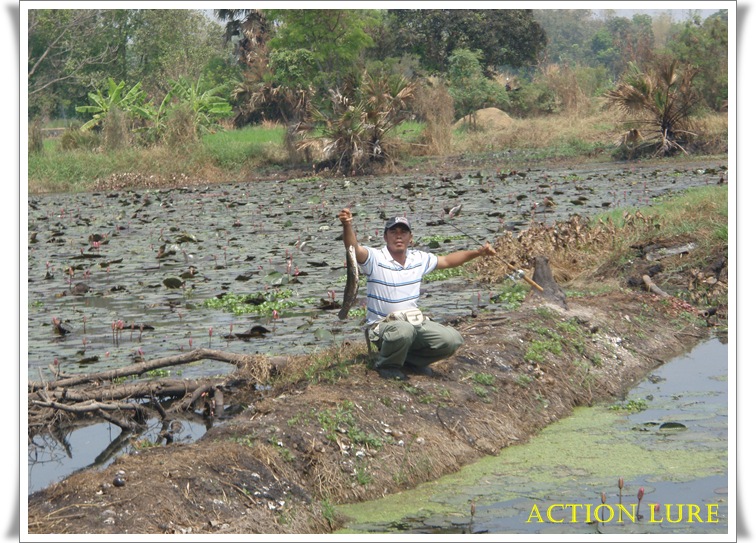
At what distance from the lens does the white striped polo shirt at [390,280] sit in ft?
23.9

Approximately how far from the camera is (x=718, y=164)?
28.1 meters

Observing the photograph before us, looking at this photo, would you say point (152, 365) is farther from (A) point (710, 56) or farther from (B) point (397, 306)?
(A) point (710, 56)

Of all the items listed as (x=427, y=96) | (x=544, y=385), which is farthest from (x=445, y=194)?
(x=544, y=385)

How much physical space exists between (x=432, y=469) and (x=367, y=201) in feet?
55.3

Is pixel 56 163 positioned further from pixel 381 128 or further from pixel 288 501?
pixel 288 501

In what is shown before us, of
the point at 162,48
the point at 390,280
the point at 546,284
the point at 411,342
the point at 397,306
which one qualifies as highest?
the point at 162,48

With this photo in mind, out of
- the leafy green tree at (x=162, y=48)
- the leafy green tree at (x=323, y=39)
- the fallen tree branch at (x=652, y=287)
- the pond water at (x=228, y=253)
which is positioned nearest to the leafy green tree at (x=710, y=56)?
the pond water at (x=228, y=253)

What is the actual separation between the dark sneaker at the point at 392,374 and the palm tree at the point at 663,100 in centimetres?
2399

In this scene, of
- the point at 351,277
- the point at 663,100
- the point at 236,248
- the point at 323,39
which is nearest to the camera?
the point at 351,277

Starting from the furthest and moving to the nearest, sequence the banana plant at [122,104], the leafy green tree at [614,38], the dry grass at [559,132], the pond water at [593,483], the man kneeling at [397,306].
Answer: the leafy green tree at [614,38] → the banana plant at [122,104] → the dry grass at [559,132] → the man kneeling at [397,306] → the pond water at [593,483]

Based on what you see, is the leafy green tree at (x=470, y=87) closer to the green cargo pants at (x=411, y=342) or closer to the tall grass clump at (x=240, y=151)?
the tall grass clump at (x=240, y=151)

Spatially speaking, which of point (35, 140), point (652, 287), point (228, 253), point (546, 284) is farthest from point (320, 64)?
point (546, 284)

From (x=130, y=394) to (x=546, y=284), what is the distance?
425cm

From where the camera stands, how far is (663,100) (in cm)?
3048
